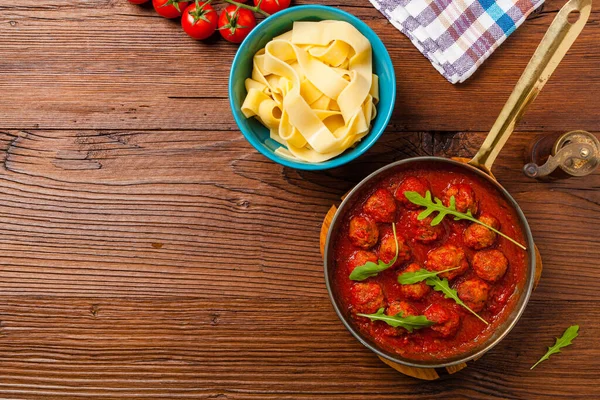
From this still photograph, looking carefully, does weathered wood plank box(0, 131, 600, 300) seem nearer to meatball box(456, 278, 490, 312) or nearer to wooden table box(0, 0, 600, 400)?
wooden table box(0, 0, 600, 400)

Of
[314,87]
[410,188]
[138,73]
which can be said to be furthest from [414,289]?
[138,73]

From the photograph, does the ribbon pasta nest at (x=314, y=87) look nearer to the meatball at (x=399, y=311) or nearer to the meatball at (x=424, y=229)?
the meatball at (x=424, y=229)

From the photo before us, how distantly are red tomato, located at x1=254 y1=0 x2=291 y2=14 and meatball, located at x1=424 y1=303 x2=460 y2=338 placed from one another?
164 cm

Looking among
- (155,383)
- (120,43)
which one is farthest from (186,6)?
(155,383)

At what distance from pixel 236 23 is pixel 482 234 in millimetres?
1553

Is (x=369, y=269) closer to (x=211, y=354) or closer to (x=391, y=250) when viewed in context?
(x=391, y=250)

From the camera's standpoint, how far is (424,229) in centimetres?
265

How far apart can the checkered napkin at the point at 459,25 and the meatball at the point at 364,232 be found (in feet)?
2.94

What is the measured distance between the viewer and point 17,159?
298 centimetres

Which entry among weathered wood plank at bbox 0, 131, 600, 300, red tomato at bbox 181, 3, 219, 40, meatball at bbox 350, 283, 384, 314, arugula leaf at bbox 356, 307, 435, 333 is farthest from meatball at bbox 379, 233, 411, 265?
red tomato at bbox 181, 3, 219, 40

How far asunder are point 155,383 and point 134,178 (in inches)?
42.3

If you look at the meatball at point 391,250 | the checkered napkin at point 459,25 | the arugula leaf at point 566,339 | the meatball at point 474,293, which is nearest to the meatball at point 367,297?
the meatball at point 391,250

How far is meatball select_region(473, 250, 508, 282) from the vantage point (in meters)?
2.62

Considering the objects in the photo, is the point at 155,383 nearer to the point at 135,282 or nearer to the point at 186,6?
the point at 135,282
